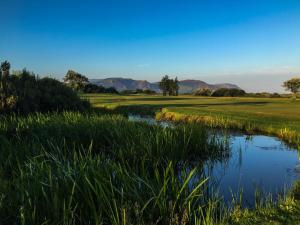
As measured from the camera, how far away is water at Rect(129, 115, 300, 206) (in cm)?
998

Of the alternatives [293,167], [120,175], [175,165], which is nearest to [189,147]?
[175,165]

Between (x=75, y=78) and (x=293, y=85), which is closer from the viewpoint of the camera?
(x=293, y=85)

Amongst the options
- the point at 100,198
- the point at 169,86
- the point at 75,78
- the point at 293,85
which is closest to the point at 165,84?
the point at 169,86

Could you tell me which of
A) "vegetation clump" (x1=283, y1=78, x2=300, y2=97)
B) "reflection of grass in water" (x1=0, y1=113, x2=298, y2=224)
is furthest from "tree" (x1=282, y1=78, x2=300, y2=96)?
"reflection of grass in water" (x1=0, y1=113, x2=298, y2=224)

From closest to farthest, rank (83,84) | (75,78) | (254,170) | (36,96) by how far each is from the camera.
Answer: (254,170)
(36,96)
(83,84)
(75,78)

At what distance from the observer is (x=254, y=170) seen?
13.0 metres

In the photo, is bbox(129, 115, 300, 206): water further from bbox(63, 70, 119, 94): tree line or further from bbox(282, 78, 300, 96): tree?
bbox(63, 70, 119, 94): tree line

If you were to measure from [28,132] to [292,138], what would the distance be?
511 inches

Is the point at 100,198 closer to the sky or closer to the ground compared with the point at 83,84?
closer to the ground

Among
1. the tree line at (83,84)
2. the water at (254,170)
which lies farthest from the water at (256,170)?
the tree line at (83,84)

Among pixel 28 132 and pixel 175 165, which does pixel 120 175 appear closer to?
pixel 175 165

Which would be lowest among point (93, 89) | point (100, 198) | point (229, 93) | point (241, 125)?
point (241, 125)

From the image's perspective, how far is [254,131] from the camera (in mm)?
22359

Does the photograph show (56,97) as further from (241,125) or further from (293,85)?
(293,85)
